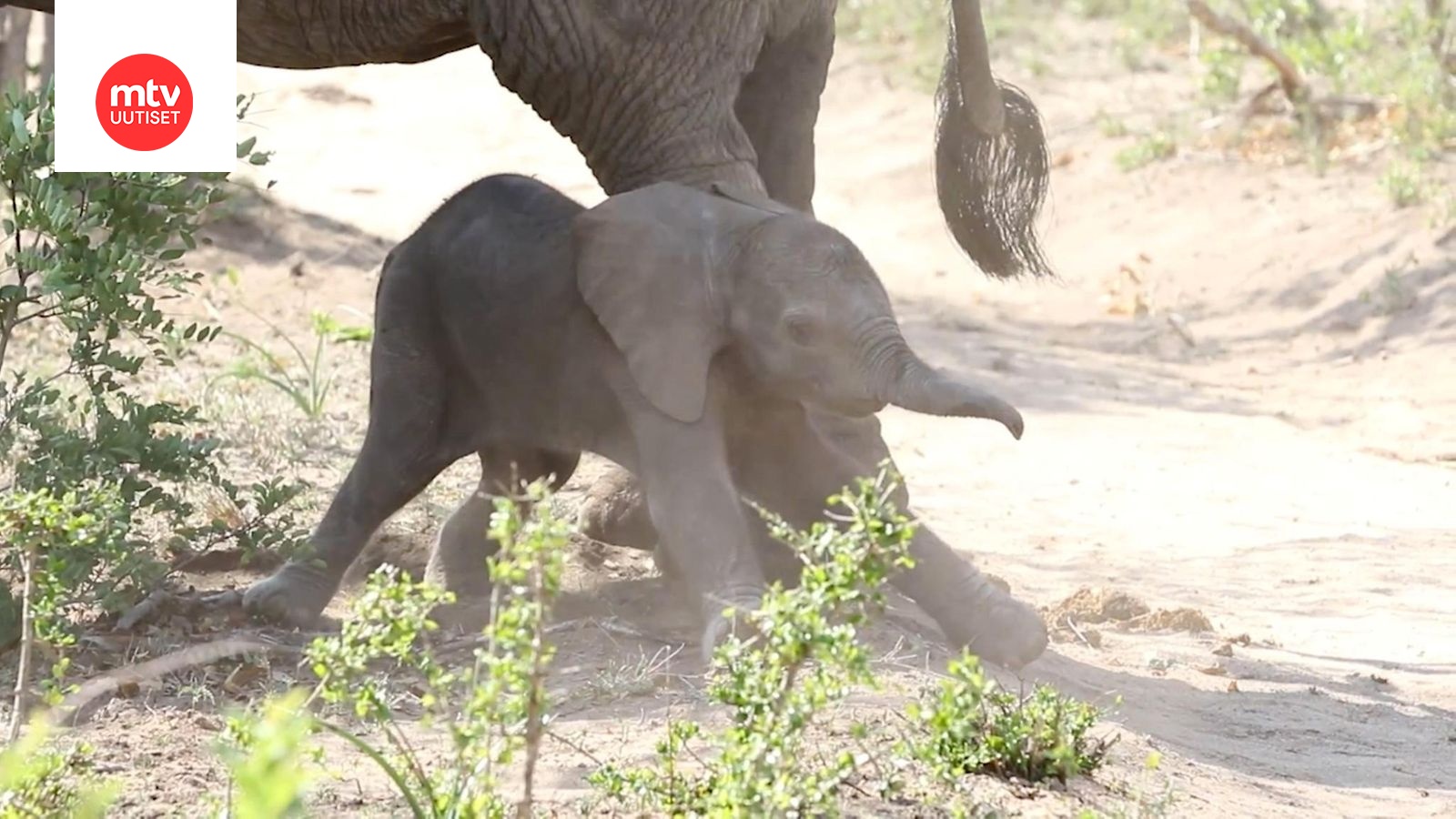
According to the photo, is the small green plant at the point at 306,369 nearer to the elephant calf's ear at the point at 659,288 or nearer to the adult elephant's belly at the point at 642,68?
the adult elephant's belly at the point at 642,68

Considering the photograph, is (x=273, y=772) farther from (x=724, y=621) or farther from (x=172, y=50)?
(x=172, y=50)

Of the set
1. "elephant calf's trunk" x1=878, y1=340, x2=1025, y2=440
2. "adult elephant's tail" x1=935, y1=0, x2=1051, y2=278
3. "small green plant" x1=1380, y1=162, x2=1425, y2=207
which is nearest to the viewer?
"elephant calf's trunk" x1=878, y1=340, x2=1025, y2=440

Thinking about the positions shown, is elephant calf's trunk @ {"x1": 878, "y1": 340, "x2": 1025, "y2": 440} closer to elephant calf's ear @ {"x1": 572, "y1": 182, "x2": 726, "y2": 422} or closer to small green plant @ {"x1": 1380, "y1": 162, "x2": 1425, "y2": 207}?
elephant calf's ear @ {"x1": 572, "y1": 182, "x2": 726, "y2": 422}

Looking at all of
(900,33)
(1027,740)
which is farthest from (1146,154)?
(1027,740)

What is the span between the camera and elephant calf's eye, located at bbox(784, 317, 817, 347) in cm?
385

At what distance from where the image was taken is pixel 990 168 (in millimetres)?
5199

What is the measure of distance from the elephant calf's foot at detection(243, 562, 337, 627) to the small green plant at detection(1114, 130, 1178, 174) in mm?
6640

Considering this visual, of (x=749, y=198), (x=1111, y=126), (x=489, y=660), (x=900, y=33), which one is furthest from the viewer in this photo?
(x=900, y=33)

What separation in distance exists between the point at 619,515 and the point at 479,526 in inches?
11.4

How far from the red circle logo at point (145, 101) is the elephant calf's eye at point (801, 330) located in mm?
1346

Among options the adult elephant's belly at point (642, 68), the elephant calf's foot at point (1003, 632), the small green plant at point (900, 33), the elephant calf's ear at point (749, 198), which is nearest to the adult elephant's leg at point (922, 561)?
the elephant calf's foot at point (1003, 632)

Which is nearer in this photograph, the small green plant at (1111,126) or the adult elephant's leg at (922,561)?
the adult elephant's leg at (922,561)

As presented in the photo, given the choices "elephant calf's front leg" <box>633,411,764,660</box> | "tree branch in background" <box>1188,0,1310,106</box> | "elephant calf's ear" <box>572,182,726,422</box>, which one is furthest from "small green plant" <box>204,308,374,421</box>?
"tree branch in background" <box>1188,0,1310,106</box>

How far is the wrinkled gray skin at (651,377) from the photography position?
3.86m
